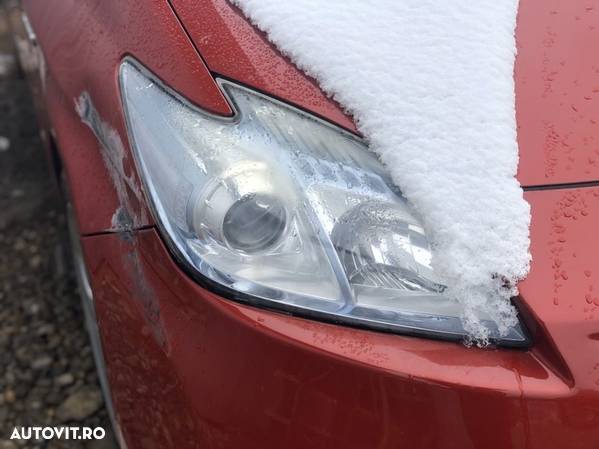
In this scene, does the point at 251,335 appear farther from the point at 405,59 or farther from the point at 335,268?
the point at 405,59

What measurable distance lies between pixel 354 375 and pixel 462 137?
0.44 metres

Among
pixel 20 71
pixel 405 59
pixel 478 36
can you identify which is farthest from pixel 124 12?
pixel 20 71

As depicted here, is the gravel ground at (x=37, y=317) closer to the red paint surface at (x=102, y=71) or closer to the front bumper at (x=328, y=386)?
the red paint surface at (x=102, y=71)

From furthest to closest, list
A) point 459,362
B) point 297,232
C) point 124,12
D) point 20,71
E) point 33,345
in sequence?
point 20,71 < point 33,345 < point 124,12 < point 297,232 < point 459,362

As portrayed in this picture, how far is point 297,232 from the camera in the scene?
1.17m

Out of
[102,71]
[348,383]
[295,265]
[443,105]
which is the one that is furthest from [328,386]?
[102,71]

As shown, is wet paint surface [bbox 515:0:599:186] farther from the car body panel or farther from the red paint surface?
the red paint surface

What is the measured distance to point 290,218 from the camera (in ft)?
3.84

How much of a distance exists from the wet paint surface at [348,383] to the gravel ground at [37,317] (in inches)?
37.6

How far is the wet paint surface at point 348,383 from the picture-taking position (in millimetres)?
1017

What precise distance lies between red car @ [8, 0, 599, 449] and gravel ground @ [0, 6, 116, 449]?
72cm

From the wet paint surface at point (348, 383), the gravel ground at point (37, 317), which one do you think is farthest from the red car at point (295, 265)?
the gravel ground at point (37, 317)

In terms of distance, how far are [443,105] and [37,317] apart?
5.47 feet

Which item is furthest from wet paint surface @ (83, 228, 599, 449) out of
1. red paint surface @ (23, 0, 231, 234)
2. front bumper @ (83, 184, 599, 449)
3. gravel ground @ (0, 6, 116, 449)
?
gravel ground @ (0, 6, 116, 449)
